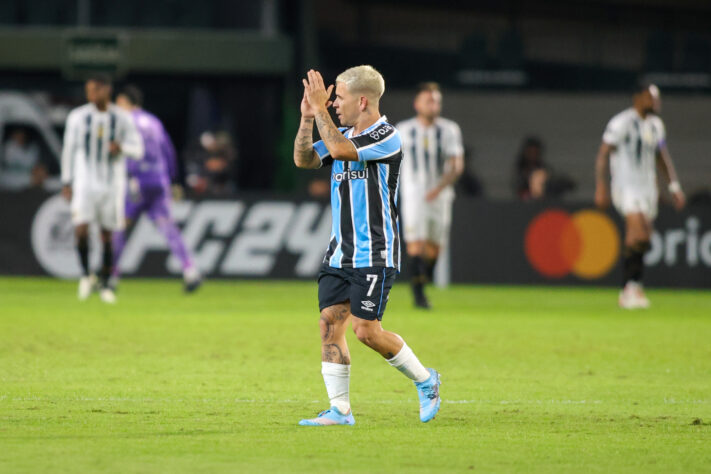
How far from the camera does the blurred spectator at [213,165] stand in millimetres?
20062

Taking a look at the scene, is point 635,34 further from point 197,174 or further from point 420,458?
point 420,458

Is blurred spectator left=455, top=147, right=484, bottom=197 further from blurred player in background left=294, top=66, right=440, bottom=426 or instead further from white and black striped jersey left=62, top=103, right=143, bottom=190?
blurred player in background left=294, top=66, right=440, bottom=426

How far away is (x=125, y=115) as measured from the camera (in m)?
13.8

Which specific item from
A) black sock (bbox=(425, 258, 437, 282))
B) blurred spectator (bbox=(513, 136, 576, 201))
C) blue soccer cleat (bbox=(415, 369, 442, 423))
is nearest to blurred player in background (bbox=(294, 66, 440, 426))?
blue soccer cleat (bbox=(415, 369, 442, 423))

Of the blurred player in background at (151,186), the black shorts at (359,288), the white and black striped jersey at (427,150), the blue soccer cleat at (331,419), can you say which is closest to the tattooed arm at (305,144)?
the black shorts at (359,288)

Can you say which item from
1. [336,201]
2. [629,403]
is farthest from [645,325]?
[336,201]

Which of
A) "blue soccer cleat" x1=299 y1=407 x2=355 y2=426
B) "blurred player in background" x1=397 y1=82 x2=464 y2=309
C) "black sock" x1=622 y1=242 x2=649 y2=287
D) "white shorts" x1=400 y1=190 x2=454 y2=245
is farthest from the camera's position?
"black sock" x1=622 y1=242 x2=649 y2=287

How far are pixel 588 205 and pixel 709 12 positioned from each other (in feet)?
22.2

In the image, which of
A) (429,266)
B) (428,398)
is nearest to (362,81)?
(428,398)

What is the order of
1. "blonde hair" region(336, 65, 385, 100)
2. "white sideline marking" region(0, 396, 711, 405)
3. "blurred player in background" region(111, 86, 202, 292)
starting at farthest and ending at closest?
"blurred player in background" region(111, 86, 202, 292), "white sideline marking" region(0, 396, 711, 405), "blonde hair" region(336, 65, 385, 100)

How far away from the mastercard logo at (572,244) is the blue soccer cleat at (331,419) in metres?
11.6

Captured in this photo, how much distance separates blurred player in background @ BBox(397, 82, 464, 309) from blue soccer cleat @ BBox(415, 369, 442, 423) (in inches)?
272

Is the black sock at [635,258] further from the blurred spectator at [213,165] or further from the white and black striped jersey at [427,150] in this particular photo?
the blurred spectator at [213,165]

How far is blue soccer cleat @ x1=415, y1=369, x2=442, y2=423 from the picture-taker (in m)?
6.37
